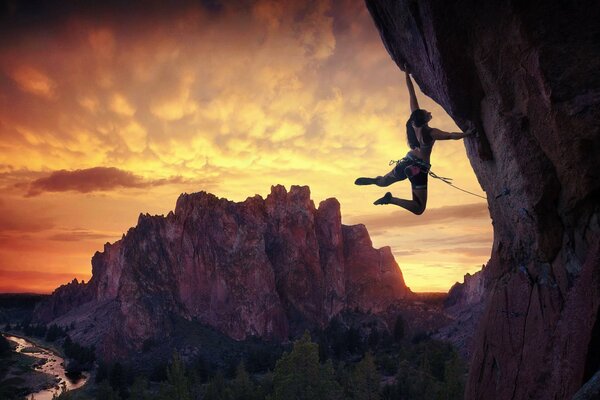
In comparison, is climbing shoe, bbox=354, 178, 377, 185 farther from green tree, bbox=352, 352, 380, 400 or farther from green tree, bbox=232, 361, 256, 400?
green tree, bbox=232, 361, 256, 400

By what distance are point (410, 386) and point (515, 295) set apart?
180 feet

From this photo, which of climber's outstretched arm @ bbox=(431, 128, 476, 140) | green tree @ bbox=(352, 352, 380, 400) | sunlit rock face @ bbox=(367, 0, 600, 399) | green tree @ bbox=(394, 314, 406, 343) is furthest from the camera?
green tree @ bbox=(394, 314, 406, 343)

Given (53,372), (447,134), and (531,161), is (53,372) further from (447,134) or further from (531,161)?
(531,161)

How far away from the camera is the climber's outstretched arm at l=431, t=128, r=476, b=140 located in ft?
34.6

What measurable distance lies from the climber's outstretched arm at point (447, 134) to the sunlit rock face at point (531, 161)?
331 mm

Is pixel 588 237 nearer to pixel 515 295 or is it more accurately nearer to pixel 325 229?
pixel 515 295

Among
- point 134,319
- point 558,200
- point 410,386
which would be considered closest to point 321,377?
point 410,386

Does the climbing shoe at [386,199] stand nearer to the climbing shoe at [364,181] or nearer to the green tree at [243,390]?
the climbing shoe at [364,181]

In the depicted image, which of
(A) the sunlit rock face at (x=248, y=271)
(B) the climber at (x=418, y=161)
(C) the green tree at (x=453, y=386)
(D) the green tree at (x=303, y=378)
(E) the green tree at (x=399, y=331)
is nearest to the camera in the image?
(B) the climber at (x=418, y=161)

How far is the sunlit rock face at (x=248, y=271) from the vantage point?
14188 cm

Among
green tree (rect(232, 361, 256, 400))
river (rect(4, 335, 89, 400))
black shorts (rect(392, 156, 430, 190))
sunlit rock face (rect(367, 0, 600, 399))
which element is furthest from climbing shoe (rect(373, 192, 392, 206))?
river (rect(4, 335, 89, 400))

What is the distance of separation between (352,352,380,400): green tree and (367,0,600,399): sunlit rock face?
4208 centimetres

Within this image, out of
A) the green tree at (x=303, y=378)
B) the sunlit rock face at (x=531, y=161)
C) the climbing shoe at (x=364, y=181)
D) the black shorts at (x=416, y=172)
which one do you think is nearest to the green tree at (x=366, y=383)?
the green tree at (x=303, y=378)

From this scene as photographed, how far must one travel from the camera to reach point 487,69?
9.61 meters
